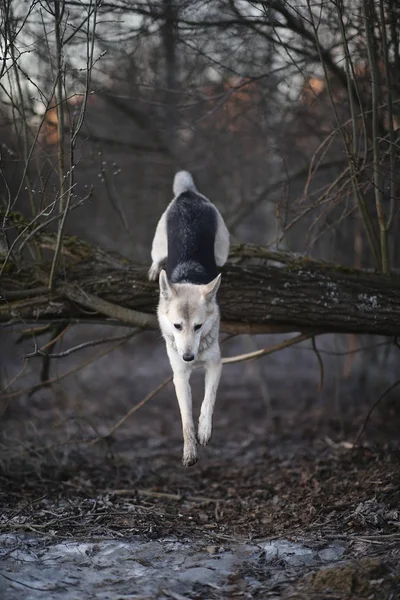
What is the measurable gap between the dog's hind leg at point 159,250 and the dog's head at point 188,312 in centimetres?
91

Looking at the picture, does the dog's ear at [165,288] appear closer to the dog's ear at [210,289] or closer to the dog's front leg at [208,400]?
the dog's ear at [210,289]

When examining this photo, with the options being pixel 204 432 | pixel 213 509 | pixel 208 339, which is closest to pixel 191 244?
pixel 208 339

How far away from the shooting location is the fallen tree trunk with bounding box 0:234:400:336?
7.55 metres

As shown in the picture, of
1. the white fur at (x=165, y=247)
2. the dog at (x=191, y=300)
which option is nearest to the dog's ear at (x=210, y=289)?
the dog at (x=191, y=300)

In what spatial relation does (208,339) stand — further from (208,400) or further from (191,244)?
(191,244)

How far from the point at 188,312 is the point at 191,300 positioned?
156mm

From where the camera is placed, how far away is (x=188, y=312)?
255 inches

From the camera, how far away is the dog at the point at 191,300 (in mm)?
6473

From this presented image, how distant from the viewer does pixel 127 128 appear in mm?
17938

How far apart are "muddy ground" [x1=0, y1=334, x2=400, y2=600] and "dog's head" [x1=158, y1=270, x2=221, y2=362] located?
5.54 feet

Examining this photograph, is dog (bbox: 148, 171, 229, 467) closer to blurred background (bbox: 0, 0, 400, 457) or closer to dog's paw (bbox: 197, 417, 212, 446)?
dog's paw (bbox: 197, 417, 212, 446)

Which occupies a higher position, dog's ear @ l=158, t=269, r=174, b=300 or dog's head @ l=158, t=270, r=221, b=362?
dog's ear @ l=158, t=269, r=174, b=300

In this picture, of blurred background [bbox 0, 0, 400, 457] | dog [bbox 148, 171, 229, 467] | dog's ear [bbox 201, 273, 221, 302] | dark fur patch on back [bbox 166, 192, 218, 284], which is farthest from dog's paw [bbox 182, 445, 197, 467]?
blurred background [bbox 0, 0, 400, 457]

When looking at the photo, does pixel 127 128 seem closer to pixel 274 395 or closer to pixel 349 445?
pixel 274 395
